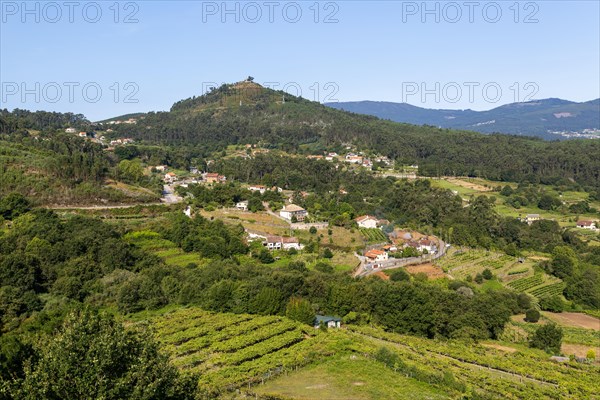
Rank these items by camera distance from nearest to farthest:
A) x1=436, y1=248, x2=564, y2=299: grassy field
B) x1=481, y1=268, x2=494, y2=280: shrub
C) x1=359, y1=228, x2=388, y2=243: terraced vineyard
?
x1=436, y1=248, x2=564, y2=299: grassy field, x1=481, y1=268, x2=494, y2=280: shrub, x1=359, y1=228, x2=388, y2=243: terraced vineyard

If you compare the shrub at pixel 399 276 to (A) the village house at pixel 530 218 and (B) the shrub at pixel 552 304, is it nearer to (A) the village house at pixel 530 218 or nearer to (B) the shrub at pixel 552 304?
(B) the shrub at pixel 552 304

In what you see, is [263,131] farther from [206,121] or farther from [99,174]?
[99,174]

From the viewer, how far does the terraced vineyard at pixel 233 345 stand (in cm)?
1838

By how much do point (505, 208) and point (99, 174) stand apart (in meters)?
49.9

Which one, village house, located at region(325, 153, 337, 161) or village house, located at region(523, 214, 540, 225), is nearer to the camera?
village house, located at region(523, 214, 540, 225)

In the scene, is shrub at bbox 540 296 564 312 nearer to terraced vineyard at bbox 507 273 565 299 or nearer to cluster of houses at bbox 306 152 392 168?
terraced vineyard at bbox 507 273 565 299

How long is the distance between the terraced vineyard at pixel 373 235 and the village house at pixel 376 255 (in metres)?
3.45

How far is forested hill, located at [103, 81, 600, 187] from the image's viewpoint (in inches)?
3428

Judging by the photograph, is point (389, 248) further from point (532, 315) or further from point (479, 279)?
point (532, 315)

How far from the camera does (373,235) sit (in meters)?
46.2

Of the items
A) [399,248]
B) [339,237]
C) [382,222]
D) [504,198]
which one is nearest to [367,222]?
[382,222]

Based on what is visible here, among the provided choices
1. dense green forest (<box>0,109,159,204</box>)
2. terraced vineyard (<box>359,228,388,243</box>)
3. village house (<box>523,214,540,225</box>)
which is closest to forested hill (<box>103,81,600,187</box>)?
village house (<box>523,214,540,225</box>)

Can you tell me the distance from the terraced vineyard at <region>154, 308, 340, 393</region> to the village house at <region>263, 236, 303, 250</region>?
15.3 meters

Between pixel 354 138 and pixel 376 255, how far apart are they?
66799mm
